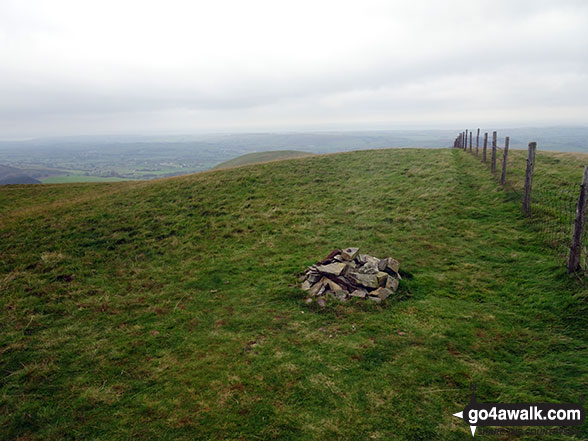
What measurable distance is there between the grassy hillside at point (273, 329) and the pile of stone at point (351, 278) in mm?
490

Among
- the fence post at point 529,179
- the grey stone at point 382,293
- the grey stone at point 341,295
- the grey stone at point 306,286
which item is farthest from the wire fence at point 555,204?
the grey stone at point 306,286

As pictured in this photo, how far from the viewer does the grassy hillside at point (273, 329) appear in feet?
21.0

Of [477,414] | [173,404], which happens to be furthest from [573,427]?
[173,404]

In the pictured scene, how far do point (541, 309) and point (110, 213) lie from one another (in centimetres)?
2479

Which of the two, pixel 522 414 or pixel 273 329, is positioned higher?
pixel 522 414

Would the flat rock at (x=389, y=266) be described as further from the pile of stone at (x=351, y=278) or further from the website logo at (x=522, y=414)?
the website logo at (x=522, y=414)

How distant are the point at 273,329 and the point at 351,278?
145 inches

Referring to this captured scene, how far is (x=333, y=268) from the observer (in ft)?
38.0

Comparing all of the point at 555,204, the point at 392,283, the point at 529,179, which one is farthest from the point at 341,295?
the point at 555,204

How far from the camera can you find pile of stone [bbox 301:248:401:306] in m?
10.7

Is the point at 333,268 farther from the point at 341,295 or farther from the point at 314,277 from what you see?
the point at 341,295

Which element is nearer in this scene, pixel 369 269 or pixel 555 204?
pixel 369 269

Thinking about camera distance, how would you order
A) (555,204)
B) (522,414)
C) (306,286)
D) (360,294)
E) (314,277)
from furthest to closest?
(555,204), (314,277), (306,286), (360,294), (522,414)

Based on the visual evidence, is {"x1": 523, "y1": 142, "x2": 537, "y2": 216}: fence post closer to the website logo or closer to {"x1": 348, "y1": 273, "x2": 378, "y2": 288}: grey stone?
{"x1": 348, "y1": 273, "x2": 378, "y2": 288}: grey stone
